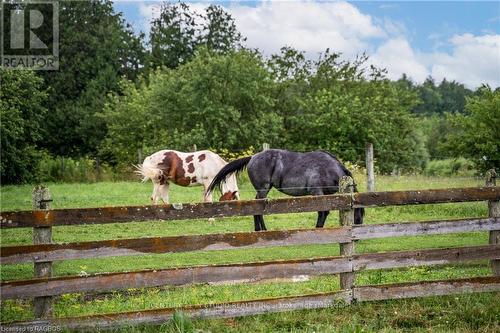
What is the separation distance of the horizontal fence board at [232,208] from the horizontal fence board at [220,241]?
0.25 meters

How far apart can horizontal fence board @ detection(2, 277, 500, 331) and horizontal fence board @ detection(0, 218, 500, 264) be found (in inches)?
25.4

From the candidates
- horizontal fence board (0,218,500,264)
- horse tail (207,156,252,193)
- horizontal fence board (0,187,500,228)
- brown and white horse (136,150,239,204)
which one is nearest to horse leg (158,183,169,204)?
brown and white horse (136,150,239,204)

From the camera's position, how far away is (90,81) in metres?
A: 46.2

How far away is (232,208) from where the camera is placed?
6.28 m

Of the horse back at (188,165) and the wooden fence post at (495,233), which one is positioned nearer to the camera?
the wooden fence post at (495,233)

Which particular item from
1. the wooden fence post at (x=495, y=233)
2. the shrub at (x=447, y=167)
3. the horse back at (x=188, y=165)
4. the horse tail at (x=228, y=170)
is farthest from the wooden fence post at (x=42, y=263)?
the shrub at (x=447, y=167)

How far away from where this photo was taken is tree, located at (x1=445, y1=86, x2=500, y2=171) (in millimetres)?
20391

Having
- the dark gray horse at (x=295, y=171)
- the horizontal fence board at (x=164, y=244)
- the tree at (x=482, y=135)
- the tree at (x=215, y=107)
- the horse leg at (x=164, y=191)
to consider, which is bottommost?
the horizontal fence board at (x=164, y=244)

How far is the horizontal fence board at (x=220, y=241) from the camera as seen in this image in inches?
219

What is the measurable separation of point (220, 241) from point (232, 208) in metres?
0.43

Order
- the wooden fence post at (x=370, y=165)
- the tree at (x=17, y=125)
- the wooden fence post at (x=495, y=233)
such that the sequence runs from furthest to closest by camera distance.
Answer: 1. the tree at (x=17, y=125)
2. the wooden fence post at (x=370, y=165)
3. the wooden fence post at (x=495, y=233)

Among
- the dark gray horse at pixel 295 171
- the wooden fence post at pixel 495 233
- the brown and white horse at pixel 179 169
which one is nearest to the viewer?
the wooden fence post at pixel 495 233

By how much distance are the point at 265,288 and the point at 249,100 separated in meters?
24.3

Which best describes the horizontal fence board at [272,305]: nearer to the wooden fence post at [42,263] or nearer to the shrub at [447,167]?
the wooden fence post at [42,263]
